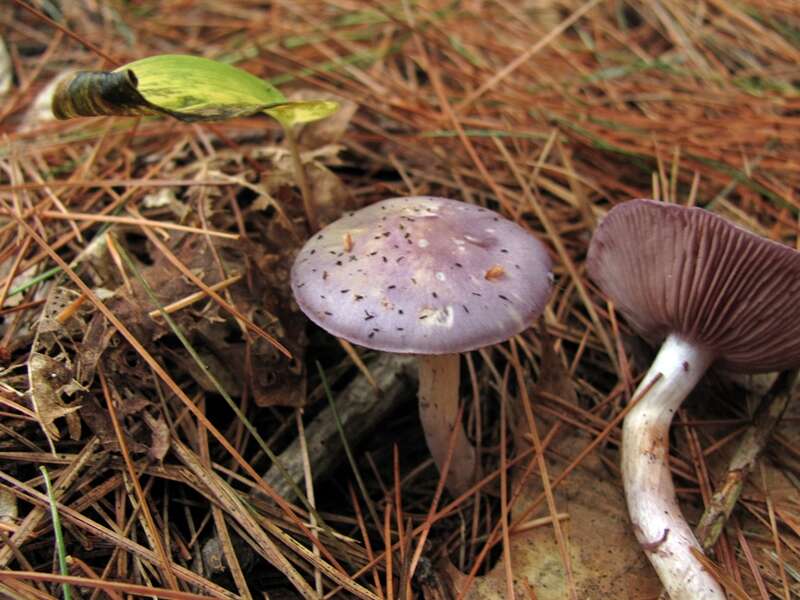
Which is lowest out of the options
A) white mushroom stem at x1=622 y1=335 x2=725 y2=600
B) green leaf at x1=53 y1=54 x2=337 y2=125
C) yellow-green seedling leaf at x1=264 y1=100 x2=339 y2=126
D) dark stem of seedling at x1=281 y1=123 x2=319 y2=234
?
white mushroom stem at x1=622 y1=335 x2=725 y2=600

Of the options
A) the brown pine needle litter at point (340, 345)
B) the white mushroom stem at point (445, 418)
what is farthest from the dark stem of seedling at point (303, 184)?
the white mushroom stem at point (445, 418)

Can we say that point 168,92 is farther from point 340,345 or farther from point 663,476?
point 663,476

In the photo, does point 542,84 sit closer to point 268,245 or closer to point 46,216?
point 268,245

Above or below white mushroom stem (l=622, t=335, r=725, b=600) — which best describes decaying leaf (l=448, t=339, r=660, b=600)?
below

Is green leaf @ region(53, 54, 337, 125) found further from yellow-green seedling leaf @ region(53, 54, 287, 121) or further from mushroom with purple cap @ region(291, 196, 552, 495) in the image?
mushroom with purple cap @ region(291, 196, 552, 495)

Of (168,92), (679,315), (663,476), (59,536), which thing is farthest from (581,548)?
(168,92)

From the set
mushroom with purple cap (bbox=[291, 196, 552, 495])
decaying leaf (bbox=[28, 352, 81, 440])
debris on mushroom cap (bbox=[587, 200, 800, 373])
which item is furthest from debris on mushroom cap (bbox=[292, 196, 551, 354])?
decaying leaf (bbox=[28, 352, 81, 440])

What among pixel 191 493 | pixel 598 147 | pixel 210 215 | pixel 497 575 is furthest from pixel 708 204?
pixel 191 493
